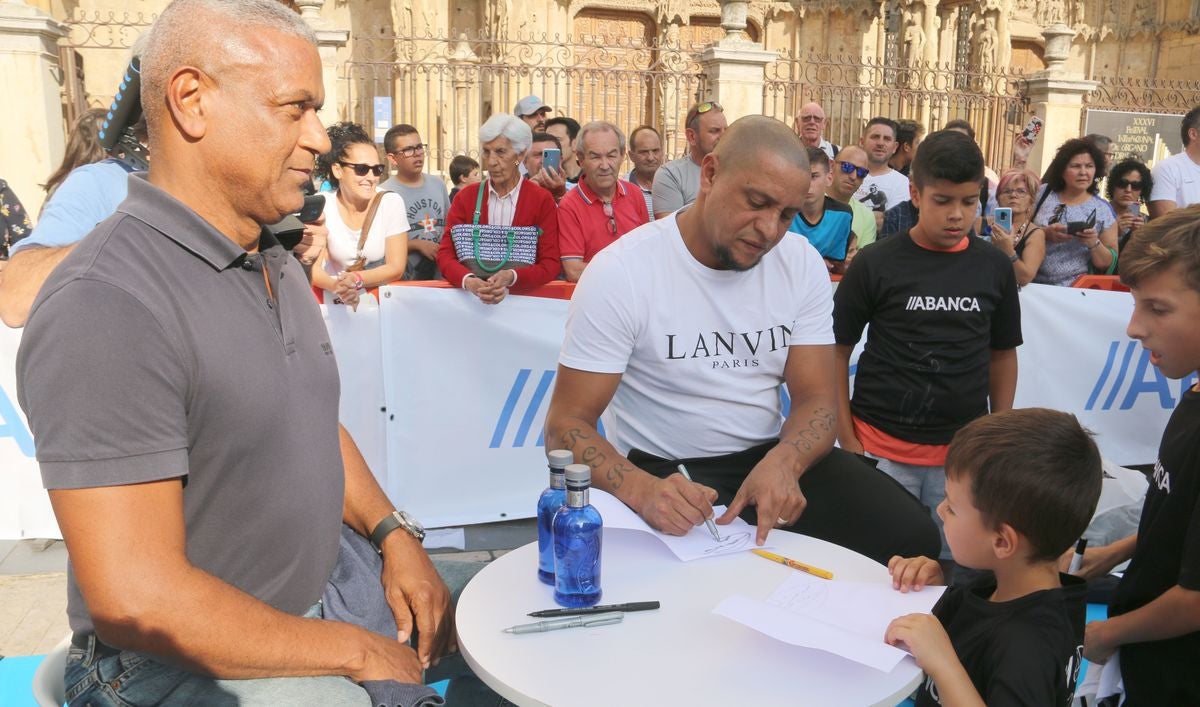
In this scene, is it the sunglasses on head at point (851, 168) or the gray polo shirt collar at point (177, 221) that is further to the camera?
the sunglasses on head at point (851, 168)

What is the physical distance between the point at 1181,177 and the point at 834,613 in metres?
6.40

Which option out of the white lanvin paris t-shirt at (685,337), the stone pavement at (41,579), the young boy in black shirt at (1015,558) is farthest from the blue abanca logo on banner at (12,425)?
the young boy in black shirt at (1015,558)

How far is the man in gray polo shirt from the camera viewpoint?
60.8 inches

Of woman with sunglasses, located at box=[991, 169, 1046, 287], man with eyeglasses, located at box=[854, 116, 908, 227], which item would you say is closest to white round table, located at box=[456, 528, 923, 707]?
woman with sunglasses, located at box=[991, 169, 1046, 287]

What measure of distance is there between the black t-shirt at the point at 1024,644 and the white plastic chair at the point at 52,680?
1882 millimetres

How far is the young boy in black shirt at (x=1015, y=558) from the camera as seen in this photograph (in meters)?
1.79

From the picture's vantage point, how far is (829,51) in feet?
70.5

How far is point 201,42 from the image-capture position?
5.65 feet

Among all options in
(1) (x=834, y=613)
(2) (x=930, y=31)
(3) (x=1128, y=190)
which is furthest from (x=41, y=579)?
(2) (x=930, y=31)

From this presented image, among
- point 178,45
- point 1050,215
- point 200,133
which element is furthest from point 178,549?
point 1050,215

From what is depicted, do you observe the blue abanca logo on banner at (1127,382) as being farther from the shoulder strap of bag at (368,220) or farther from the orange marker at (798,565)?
the shoulder strap of bag at (368,220)

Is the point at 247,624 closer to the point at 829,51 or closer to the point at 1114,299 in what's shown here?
the point at 1114,299

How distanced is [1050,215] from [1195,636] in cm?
477

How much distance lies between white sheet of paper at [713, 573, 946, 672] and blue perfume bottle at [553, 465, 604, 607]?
294 mm
